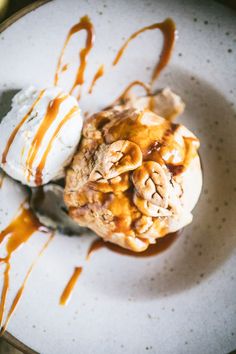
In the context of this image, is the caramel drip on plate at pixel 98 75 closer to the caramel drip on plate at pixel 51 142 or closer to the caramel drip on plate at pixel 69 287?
the caramel drip on plate at pixel 51 142

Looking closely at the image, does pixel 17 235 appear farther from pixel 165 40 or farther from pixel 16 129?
pixel 165 40

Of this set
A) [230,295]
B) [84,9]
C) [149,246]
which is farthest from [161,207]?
[84,9]

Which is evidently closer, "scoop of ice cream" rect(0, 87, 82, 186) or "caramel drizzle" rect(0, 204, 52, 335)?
"scoop of ice cream" rect(0, 87, 82, 186)

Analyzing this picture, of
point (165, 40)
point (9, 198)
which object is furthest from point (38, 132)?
point (165, 40)

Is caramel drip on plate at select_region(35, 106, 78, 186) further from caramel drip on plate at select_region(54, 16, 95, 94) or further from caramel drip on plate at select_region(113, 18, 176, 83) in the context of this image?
caramel drip on plate at select_region(113, 18, 176, 83)

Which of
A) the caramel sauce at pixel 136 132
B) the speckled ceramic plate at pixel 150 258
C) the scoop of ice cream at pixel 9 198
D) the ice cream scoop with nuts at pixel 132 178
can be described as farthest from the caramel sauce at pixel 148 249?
the caramel sauce at pixel 136 132

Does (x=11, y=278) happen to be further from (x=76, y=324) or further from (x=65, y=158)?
(x=65, y=158)

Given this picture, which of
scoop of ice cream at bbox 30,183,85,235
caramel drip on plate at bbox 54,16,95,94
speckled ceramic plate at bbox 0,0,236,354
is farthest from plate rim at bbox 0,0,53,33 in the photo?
scoop of ice cream at bbox 30,183,85,235
